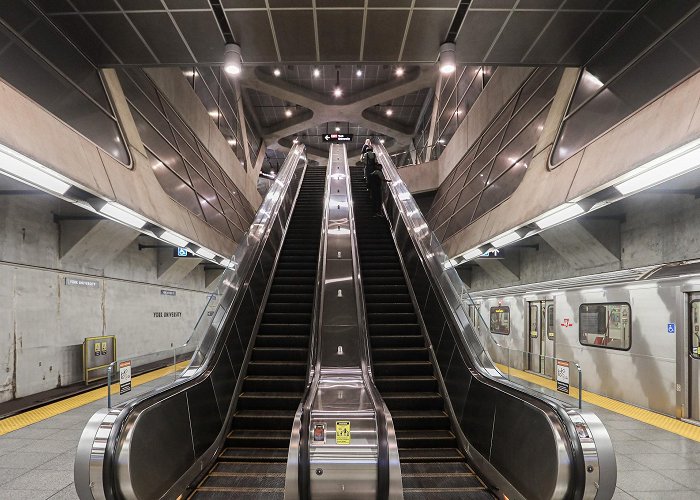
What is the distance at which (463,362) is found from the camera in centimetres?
444

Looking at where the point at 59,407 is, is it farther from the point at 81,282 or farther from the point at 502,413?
the point at 502,413

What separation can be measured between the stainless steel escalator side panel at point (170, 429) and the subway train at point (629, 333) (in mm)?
2877

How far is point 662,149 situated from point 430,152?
14.7 meters

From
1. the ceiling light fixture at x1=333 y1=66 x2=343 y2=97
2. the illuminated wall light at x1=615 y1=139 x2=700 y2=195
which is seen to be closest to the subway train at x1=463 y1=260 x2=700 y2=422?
the illuminated wall light at x1=615 y1=139 x2=700 y2=195

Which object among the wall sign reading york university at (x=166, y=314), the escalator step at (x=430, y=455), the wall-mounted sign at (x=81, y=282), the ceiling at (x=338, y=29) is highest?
the ceiling at (x=338, y=29)

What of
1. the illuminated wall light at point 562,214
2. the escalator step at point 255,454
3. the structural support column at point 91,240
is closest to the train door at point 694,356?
the illuminated wall light at point 562,214

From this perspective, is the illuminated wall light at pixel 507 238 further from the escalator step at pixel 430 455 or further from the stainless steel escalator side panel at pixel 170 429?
the stainless steel escalator side panel at pixel 170 429

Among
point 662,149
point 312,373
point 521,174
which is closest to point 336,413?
point 312,373

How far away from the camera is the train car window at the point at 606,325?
692 centimetres

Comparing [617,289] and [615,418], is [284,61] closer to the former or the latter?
[617,289]

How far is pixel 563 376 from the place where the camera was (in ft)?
10.7

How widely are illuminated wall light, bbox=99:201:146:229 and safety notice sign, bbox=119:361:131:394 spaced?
10.3 feet

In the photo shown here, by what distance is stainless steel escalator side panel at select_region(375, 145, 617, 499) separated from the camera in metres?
2.71

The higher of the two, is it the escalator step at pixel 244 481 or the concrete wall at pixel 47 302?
the concrete wall at pixel 47 302
